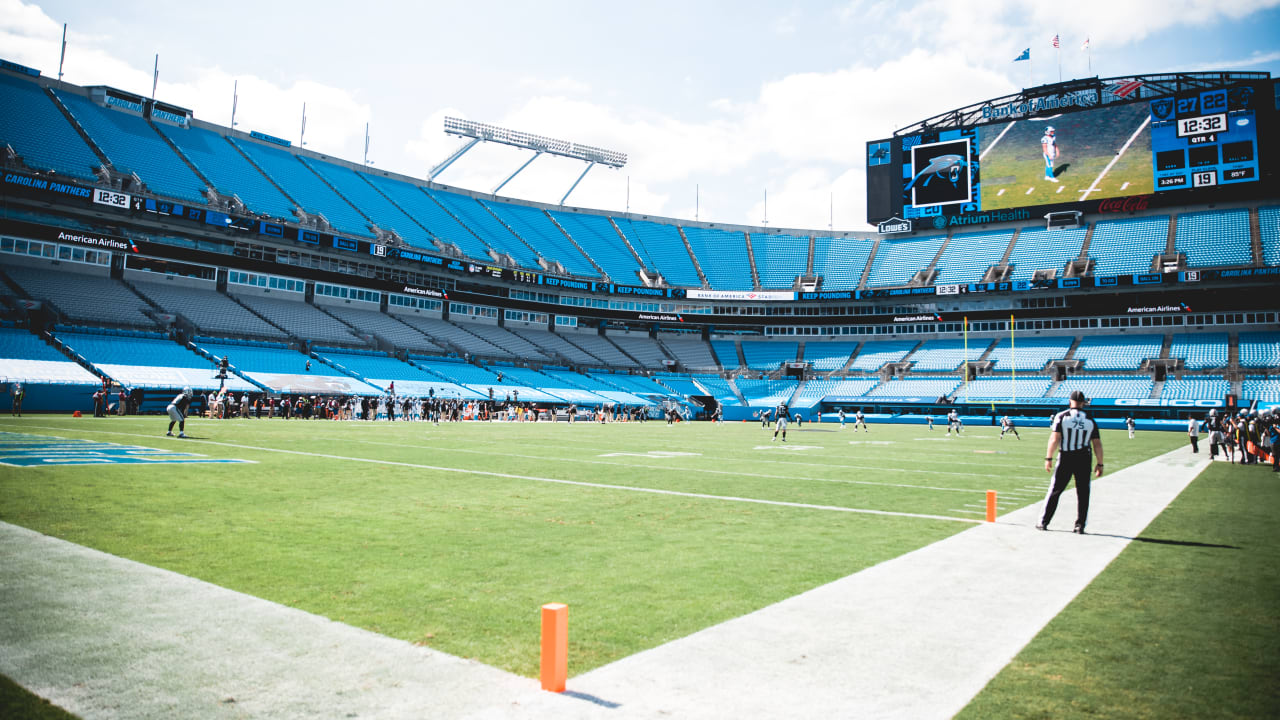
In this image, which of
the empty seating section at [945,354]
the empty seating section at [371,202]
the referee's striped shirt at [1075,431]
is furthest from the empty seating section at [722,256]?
the referee's striped shirt at [1075,431]

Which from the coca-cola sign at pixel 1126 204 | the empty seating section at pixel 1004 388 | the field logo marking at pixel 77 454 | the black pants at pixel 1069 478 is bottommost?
the field logo marking at pixel 77 454

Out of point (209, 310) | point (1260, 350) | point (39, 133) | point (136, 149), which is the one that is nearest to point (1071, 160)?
point (1260, 350)

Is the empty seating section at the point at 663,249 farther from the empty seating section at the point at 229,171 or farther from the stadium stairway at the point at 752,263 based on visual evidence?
the empty seating section at the point at 229,171

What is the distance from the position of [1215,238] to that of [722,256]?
46.1 metres

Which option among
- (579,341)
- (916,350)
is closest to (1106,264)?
(916,350)

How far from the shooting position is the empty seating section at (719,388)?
70.8 meters

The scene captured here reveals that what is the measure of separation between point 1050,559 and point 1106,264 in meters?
69.1

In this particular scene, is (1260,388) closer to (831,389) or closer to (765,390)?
(831,389)

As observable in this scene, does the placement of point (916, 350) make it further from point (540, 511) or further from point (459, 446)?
point (540, 511)

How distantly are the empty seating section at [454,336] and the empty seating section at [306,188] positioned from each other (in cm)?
875

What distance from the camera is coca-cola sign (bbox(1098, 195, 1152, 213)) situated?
63594mm

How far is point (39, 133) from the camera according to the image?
4562cm

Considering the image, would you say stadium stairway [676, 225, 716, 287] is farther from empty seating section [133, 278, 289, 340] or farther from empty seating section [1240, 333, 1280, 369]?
empty seating section [1240, 333, 1280, 369]

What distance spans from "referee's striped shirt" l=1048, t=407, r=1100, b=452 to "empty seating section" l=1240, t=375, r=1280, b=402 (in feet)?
181
